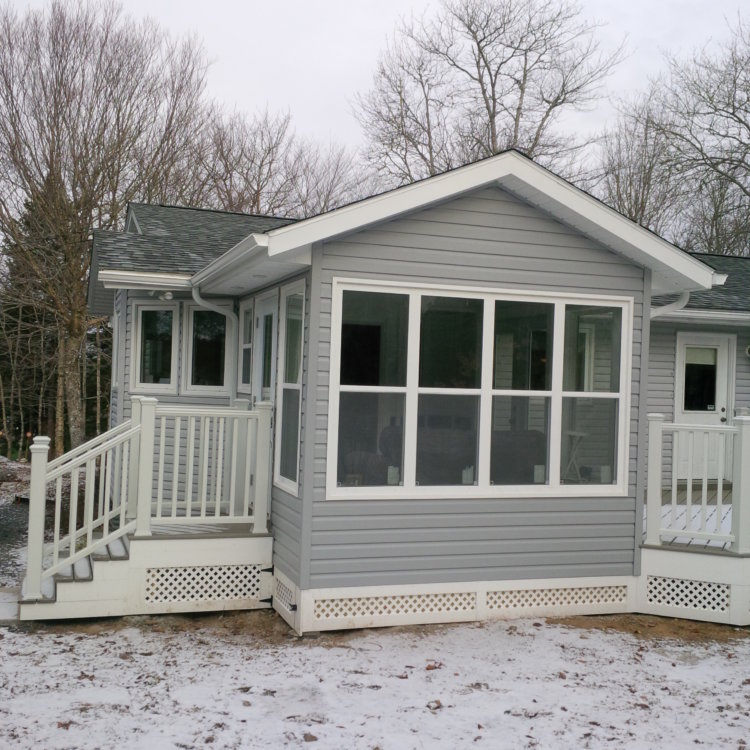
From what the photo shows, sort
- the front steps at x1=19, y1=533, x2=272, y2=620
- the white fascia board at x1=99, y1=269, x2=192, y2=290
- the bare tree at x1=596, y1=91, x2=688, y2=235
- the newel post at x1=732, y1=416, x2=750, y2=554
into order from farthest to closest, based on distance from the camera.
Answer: the bare tree at x1=596, y1=91, x2=688, y2=235, the white fascia board at x1=99, y1=269, x2=192, y2=290, the newel post at x1=732, y1=416, x2=750, y2=554, the front steps at x1=19, y1=533, x2=272, y2=620

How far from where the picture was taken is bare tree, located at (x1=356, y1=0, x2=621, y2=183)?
22391mm

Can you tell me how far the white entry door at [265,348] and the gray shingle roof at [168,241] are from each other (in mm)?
1083

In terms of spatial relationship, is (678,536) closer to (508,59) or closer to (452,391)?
(452,391)

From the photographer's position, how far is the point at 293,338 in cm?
629

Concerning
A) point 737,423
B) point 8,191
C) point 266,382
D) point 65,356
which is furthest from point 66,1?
point 737,423

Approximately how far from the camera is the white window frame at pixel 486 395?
19.0ft

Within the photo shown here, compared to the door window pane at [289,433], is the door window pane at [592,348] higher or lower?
higher

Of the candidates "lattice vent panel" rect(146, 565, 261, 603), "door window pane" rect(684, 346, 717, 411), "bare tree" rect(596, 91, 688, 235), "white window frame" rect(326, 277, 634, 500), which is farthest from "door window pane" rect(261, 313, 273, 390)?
"bare tree" rect(596, 91, 688, 235)

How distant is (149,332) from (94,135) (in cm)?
983

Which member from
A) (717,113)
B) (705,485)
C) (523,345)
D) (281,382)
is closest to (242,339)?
(281,382)

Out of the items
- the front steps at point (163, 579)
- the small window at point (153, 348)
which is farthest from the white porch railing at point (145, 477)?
the small window at point (153, 348)

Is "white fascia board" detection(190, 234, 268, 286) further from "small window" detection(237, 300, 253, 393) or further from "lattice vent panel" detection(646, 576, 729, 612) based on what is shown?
"lattice vent panel" detection(646, 576, 729, 612)

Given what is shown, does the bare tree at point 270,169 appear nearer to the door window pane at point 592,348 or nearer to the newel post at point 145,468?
the newel post at point 145,468

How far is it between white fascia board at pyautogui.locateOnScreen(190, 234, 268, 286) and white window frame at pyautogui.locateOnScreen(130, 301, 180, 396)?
117 cm
